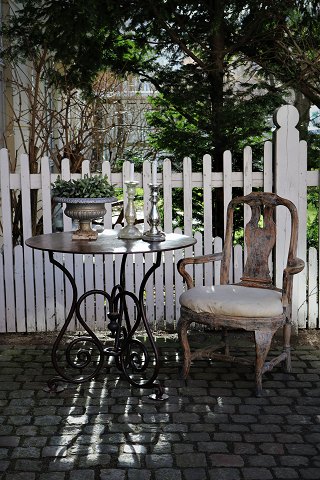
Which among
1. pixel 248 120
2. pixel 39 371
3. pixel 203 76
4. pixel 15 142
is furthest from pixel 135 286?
pixel 15 142

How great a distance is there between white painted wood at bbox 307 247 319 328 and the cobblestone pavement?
3.14 ft

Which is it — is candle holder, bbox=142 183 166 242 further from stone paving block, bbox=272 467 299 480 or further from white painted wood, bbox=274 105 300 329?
stone paving block, bbox=272 467 299 480

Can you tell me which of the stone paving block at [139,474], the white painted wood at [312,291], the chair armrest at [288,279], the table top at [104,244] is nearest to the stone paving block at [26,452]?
the stone paving block at [139,474]

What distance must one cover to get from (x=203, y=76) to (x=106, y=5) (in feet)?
4.17

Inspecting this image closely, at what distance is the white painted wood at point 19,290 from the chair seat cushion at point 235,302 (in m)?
1.80

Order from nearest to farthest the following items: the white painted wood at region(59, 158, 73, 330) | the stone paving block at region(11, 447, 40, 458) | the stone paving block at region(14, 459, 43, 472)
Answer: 1. the stone paving block at region(14, 459, 43, 472)
2. the stone paving block at region(11, 447, 40, 458)
3. the white painted wood at region(59, 158, 73, 330)

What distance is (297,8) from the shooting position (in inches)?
259

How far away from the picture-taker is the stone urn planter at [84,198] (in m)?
4.62

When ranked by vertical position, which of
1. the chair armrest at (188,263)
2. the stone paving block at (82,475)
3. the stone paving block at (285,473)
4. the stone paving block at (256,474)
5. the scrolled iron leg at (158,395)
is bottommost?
the stone paving block at (285,473)

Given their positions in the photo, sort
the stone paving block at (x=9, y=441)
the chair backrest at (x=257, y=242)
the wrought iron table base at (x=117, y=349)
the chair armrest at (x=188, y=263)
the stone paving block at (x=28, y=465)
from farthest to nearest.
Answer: the chair backrest at (x=257, y=242)
the chair armrest at (x=188, y=263)
the wrought iron table base at (x=117, y=349)
the stone paving block at (x=9, y=441)
the stone paving block at (x=28, y=465)

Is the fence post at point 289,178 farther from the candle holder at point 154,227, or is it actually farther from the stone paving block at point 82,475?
the stone paving block at point 82,475

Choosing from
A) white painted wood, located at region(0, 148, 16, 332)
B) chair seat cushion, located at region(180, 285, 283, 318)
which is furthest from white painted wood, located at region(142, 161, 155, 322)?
chair seat cushion, located at region(180, 285, 283, 318)

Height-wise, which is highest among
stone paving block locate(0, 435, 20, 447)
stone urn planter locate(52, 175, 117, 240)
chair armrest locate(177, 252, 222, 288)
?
stone urn planter locate(52, 175, 117, 240)

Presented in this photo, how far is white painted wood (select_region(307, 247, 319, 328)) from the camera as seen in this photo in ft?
19.8
